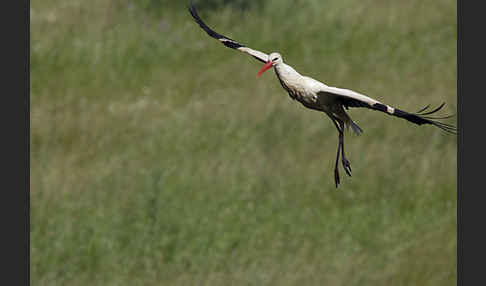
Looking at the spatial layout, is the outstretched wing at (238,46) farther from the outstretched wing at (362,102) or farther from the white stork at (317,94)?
the outstretched wing at (362,102)

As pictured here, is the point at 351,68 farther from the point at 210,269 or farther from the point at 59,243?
the point at 59,243

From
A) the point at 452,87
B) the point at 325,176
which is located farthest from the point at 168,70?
the point at 452,87

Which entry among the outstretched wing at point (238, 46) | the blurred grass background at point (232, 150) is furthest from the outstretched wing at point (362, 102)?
the blurred grass background at point (232, 150)

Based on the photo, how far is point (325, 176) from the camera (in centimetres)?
1366

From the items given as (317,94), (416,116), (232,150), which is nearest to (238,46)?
(317,94)

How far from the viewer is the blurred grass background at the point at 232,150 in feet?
40.3

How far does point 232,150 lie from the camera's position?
14273 millimetres

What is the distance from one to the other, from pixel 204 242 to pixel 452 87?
6766 mm

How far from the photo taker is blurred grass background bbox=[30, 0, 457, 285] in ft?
40.3

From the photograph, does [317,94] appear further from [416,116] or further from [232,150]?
[232,150]

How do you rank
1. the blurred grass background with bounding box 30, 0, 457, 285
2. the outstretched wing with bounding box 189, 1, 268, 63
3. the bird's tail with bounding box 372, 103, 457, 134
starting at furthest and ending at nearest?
the blurred grass background with bounding box 30, 0, 457, 285, the outstretched wing with bounding box 189, 1, 268, 63, the bird's tail with bounding box 372, 103, 457, 134

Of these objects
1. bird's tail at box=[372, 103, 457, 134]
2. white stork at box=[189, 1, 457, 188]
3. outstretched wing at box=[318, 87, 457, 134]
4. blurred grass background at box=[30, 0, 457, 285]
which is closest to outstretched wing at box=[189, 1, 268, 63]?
white stork at box=[189, 1, 457, 188]

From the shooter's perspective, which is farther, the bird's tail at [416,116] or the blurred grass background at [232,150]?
the blurred grass background at [232,150]

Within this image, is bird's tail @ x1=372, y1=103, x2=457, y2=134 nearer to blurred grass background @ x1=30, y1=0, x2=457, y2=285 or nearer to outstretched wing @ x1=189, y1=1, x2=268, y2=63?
outstretched wing @ x1=189, y1=1, x2=268, y2=63
